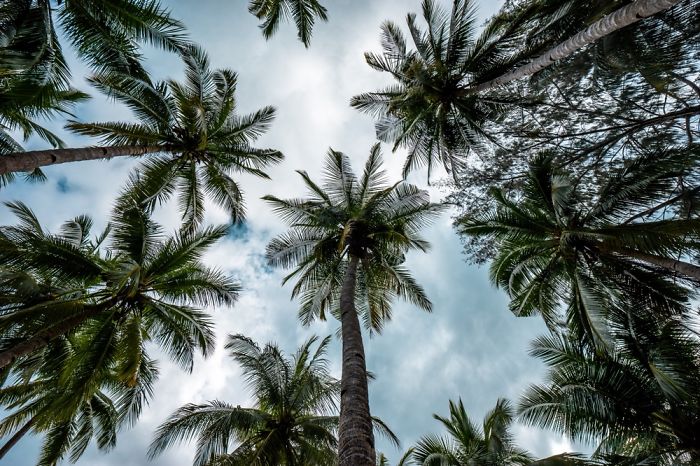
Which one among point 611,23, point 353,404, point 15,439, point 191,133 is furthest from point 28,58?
point 15,439

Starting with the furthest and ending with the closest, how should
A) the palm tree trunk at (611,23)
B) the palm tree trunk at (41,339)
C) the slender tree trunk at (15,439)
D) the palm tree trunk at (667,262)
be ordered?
1. the slender tree trunk at (15,439)
2. the palm tree trunk at (667,262)
3. the palm tree trunk at (41,339)
4. the palm tree trunk at (611,23)

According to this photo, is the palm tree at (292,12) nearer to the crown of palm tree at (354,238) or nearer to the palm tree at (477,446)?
the crown of palm tree at (354,238)

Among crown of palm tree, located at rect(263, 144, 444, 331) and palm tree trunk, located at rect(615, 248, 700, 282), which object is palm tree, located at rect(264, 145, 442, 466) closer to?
crown of palm tree, located at rect(263, 144, 444, 331)

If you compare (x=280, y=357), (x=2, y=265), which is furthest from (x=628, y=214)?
(x=2, y=265)

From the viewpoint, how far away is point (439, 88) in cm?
1175

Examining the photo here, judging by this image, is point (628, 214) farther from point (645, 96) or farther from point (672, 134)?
point (645, 96)

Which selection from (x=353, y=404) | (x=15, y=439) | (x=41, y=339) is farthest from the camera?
(x=15, y=439)

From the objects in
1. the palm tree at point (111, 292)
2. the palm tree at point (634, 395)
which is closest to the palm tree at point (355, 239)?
the palm tree at point (111, 292)

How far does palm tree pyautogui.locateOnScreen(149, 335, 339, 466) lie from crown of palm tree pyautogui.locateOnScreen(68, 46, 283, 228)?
5023 mm

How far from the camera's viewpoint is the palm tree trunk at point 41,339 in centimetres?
746

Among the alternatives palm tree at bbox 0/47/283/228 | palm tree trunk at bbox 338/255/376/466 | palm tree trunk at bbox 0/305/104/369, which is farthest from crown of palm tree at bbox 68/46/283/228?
palm tree trunk at bbox 338/255/376/466

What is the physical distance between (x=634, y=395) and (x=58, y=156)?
13911mm

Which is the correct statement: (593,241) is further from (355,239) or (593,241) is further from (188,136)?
(188,136)

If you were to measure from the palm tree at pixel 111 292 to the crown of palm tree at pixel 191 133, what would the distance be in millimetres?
1764
